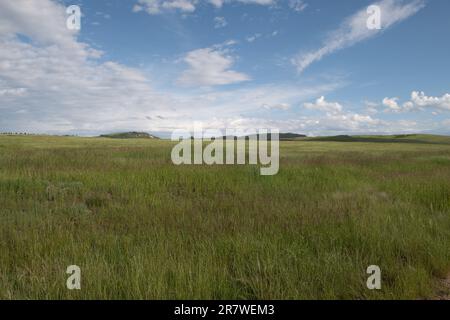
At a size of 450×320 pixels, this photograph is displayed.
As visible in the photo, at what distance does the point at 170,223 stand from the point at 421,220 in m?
4.72

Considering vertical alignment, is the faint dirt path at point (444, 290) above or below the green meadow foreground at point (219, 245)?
below

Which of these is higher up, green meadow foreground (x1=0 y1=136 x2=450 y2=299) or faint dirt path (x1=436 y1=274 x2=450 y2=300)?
green meadow foreground (x1=0 y1=136 x2=450 y2=299)

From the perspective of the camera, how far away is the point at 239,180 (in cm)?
1048

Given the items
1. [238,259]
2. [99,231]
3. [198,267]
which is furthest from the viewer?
[99,231]

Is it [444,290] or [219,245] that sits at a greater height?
[219,245]

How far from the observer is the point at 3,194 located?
302 inches

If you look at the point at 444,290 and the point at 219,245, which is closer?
the point at 444,290

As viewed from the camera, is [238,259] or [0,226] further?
[0,226]

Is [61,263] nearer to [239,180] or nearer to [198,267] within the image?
[198,267]
